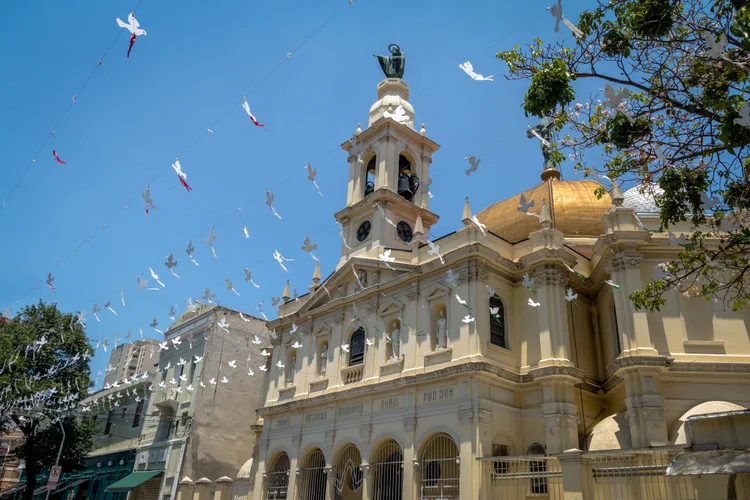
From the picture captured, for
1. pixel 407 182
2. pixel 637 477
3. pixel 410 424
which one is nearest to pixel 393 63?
pixel 407 182

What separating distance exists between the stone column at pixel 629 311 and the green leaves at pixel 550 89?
10336mm

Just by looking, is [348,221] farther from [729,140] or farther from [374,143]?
[729,140]

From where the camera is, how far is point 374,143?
28.7 meters

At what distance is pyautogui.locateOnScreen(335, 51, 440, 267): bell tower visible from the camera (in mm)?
26391

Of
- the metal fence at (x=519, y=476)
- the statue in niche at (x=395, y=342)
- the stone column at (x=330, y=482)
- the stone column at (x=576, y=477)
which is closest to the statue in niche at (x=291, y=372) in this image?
the stone column at (x=330, y=482)

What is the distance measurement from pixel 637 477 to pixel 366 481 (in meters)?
8.99

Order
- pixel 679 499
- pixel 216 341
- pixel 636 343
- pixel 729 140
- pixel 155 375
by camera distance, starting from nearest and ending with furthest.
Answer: pixel 729 140, pixel 679 499, pixel 636 343, pixel 216 341, pixel 155 375

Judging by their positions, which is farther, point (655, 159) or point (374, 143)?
point (374, 143)

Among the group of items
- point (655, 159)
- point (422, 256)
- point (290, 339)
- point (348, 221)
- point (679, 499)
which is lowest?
point (679, 499)

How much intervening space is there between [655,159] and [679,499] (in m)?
8.73

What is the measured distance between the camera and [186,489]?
26.7 m

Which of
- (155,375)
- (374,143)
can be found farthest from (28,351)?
(374,143)

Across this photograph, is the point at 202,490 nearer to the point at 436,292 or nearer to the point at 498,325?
the point at 436,292

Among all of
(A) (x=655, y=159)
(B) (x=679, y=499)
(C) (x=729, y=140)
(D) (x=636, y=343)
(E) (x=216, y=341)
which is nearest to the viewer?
(C) (x=729, y=140)
